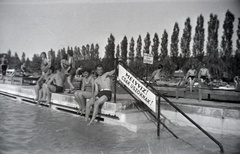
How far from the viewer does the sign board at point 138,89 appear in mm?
4641

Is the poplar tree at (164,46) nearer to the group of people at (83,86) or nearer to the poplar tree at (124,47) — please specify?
the poplar tree at (124,47)

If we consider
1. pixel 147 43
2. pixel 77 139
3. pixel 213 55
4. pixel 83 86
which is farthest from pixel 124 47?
pixel 77 139

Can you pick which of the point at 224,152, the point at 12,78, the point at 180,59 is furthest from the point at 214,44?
the point at 224,152

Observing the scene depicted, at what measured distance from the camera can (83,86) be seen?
247 inches

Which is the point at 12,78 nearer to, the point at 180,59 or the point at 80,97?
the point at 80,97

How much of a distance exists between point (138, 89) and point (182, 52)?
3045cm

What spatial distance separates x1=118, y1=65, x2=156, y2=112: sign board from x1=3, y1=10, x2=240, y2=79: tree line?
788 centimetres

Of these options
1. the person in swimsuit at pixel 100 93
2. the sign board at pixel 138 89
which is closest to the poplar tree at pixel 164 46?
the person in swimsuit at pixel 100 93

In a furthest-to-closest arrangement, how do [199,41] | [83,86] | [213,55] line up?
1. [199,41]
2. [213,55]
3. [83,86]

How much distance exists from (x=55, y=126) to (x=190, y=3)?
3.91 meters

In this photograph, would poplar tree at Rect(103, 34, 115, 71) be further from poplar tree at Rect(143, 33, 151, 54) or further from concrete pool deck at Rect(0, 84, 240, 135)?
poplar tree at Rect(143, 33, 151, 54)

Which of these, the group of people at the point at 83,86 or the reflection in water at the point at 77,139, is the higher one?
the group of people at the point at 83,86

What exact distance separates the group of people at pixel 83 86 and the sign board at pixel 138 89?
43cm

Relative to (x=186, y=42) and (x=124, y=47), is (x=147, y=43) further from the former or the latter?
(x=186, y=42)
